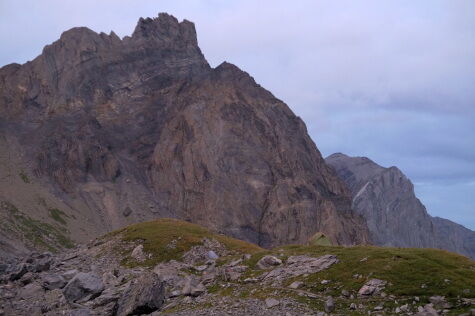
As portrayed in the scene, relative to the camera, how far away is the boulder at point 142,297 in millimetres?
43344

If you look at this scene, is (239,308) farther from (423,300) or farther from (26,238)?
(26,238)

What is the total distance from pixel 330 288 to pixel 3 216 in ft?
441

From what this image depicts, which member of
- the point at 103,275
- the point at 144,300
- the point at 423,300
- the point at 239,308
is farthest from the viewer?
the point at 103,275

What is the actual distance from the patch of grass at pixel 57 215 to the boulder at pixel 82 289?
13438 cm

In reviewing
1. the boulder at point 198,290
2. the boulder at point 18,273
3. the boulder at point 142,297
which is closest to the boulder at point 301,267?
the boulder at point 198,290

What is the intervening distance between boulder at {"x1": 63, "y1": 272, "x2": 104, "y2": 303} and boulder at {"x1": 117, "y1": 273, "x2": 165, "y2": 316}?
234 inches

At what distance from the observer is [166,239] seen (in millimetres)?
67312

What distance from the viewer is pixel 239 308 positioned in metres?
40.9

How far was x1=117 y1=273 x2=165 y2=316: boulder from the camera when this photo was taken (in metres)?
43.3

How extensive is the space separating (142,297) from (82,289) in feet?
29.6

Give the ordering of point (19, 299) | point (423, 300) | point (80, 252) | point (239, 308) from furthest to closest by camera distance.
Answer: point (80, 252) → point (19, 299) → point (239, 308) → point (423, 300)

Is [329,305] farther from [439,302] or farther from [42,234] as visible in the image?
[42,234]

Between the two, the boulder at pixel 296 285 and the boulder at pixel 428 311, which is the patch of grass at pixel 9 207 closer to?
the boulder at pixel 296 285

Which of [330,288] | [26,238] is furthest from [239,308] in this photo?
[26,238]
